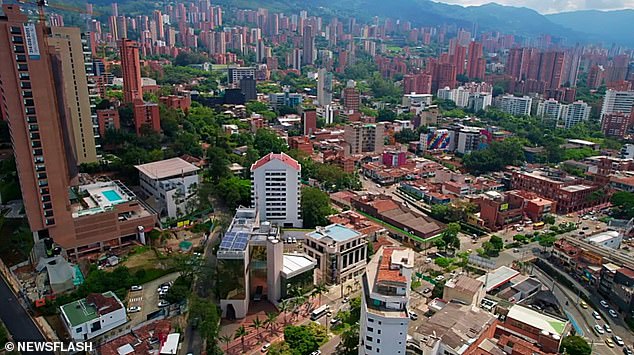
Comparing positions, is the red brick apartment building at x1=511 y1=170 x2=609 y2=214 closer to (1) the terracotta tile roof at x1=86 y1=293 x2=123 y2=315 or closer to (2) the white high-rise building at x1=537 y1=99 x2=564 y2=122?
(2) the white high-rise building at x1=537 y1=99 x2=564 y2=122

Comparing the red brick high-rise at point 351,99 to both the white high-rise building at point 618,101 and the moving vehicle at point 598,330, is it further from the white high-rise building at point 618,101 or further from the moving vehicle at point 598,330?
the moving vehicle at point 598,330

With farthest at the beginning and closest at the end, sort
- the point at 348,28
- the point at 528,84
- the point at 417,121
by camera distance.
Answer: the point at 348,28, the point at 528,84, the point at 417,121

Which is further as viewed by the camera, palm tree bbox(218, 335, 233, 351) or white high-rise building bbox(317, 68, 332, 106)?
white high-rise building bbox(317, 68, 332, 106)

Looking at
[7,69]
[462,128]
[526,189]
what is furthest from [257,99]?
[7,69]

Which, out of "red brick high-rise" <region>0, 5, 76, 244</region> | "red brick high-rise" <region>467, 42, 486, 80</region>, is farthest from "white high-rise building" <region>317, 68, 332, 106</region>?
"red brick high-rise" <region>0, 5, 76, 244</region>

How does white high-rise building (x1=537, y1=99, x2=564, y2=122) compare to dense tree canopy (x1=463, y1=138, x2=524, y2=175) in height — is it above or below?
above

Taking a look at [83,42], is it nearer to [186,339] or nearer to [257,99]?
[186,339]
